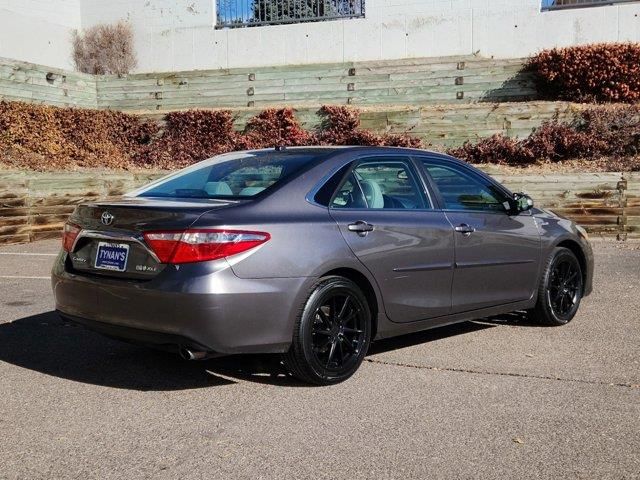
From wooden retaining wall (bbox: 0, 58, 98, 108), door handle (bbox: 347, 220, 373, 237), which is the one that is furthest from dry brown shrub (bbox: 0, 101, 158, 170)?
door handle (bbox: 347, 220, 373, 237)

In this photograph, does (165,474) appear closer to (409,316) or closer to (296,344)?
(296,344)

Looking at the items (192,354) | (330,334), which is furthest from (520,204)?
(192,354)

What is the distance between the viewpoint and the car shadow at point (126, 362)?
5082 mm

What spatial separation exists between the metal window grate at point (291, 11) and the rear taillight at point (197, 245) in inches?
683

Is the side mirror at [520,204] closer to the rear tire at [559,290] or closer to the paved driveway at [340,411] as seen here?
the rear tire at [559,290]

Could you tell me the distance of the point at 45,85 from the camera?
17.6 m

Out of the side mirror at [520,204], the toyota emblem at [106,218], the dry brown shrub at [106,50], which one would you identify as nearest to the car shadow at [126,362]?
the toyota emblem at [106,218]

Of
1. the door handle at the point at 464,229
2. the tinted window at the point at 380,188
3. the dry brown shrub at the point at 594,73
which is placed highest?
the dry brown shrub at the point at 594,73

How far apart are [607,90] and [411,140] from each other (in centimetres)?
416

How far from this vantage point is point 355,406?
454 cm

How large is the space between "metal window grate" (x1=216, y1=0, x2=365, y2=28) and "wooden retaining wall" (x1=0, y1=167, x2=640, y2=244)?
31.9 ft

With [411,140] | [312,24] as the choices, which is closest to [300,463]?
[411,140]

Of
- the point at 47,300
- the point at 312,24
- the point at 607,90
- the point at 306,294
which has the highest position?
the point at 312,24

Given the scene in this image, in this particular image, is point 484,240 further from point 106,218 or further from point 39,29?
point 39,29
